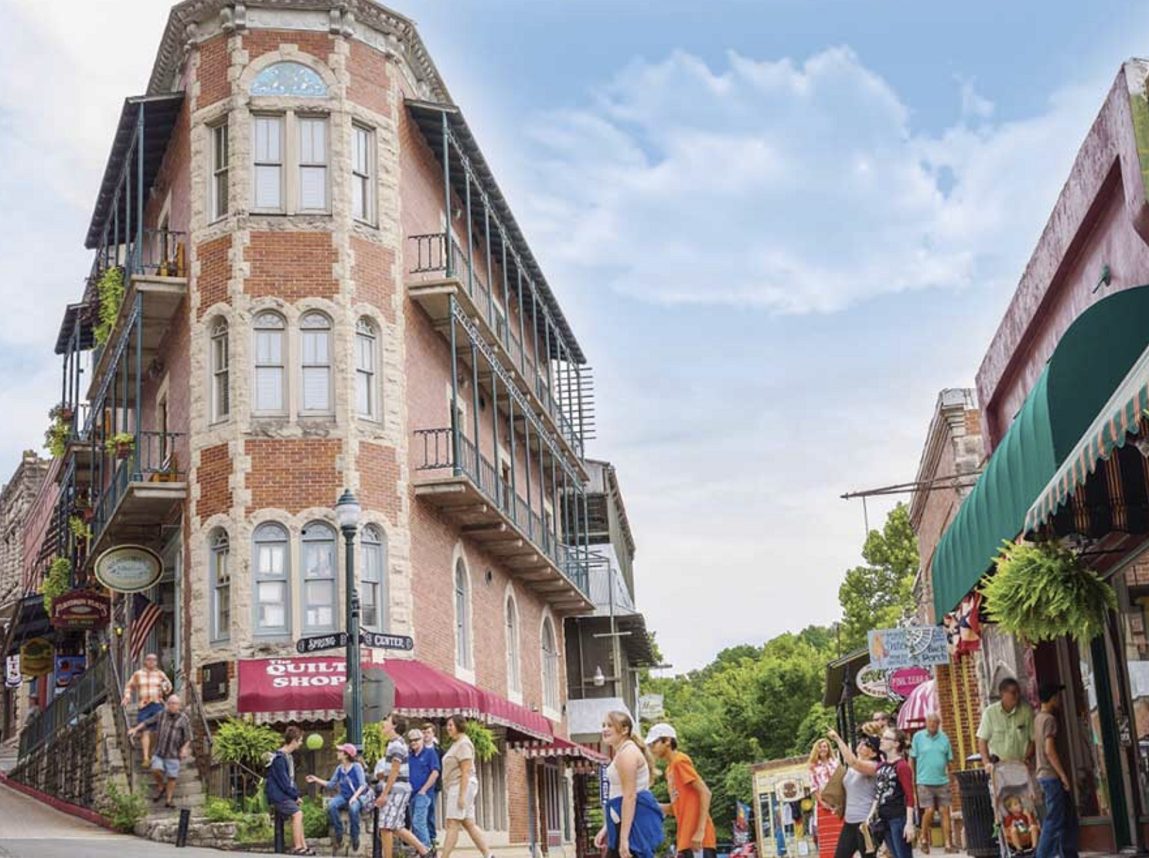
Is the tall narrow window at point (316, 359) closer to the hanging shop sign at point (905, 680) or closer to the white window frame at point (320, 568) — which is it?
the white window frame at point (320, 568)

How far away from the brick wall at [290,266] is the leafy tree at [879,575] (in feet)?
150

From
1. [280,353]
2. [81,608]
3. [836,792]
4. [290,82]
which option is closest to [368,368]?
[280,353]

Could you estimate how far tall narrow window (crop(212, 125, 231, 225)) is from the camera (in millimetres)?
28234

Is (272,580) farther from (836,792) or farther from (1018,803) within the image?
(1018,803)

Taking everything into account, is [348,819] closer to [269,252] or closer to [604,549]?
[269,252]

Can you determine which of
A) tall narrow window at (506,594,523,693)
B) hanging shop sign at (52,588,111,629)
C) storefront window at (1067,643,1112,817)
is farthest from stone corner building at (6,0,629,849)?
storefront window at (1067,643,1112,817)

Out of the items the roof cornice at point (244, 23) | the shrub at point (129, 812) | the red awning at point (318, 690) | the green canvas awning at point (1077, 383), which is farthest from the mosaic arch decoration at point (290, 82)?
the green canvas awning at point (1077, 383)

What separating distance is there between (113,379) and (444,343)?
6724 mm

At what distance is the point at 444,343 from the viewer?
31.7m

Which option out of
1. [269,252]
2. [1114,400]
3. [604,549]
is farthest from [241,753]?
[604,549]

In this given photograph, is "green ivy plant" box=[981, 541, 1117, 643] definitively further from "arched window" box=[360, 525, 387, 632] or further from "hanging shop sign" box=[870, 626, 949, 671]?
"arched window" box=[360, 525, 387, 632]

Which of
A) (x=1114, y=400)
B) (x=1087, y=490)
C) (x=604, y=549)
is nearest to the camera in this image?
(x=1114, y=400)

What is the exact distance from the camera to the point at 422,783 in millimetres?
18125

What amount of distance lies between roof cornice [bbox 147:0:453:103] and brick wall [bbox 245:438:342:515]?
778 cm
